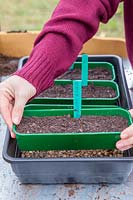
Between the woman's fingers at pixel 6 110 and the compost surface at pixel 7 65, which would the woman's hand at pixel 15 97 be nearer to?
the woman's fingers at pixel 6 110

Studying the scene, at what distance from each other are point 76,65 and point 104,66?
94 millimetres

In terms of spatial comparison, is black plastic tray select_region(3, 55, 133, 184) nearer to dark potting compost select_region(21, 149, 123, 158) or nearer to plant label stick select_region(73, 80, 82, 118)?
dark potting compost select_region(21, 149, 123, 158)

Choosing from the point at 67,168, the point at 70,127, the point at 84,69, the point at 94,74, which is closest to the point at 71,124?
the point at 70,127

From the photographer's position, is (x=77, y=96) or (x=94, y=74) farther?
(x=94, y=74)

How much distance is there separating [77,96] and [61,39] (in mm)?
146

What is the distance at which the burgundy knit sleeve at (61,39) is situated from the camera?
2.74 ft

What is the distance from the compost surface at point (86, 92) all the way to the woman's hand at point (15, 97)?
10.1 inches

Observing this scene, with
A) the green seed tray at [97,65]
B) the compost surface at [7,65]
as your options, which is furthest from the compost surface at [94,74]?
the compost surface at [7,65]

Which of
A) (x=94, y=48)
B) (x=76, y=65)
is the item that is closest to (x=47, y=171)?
(x=76, y=65)

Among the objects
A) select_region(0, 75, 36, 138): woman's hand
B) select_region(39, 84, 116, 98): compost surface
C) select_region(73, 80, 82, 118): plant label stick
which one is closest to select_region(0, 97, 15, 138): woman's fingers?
select_region(0, 75, 36, 138): woman's hand

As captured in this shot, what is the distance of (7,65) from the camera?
1.31m

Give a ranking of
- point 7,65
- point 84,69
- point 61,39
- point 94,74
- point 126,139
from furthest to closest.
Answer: point 7,65 → point 94,74 → point 84,69 → point 61,39 → point 126,139

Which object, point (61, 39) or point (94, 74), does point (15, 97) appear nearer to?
point (61, 39)

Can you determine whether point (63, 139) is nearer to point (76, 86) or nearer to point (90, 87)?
point (76, 86)
